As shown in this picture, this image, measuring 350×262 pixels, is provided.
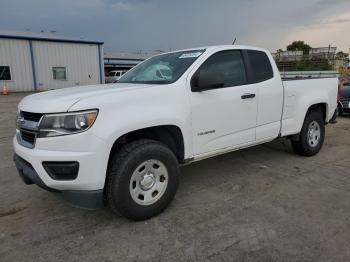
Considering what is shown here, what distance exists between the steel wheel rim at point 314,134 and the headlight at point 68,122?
401 centimetres

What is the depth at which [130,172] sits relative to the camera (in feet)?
9.91

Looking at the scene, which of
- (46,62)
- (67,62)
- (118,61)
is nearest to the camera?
(46,62)

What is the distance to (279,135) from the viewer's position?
4.82m

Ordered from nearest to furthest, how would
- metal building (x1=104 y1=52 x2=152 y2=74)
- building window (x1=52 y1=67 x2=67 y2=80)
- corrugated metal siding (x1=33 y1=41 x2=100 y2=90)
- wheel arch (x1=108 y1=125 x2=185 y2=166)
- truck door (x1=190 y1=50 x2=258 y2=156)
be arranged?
wheel arch (x1=108 y1=125 x2=185 y2=166), truck door (x1=190 y1=50 x2=258 y2=156), corrugated metal siding (x1=33 y1=41 x2=100 y2=90), building window (x1=52 y1=67 x2=67 y2=80), metal building (x1=104 y1=52 x2=152 y2=74)

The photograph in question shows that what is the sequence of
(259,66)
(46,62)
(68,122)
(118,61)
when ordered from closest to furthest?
(68,122) < (259,66) < (46,62) < (118,61)

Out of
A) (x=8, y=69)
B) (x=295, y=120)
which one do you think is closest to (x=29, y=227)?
(x=295, y=120)

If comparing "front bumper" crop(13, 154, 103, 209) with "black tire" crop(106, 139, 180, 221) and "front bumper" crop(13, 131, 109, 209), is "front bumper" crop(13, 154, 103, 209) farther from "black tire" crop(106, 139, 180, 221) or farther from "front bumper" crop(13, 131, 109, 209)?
"black tire" crop(106, 139, 180, 221)

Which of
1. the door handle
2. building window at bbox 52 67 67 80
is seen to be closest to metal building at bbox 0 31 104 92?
building window at bbox 52 67 67 80

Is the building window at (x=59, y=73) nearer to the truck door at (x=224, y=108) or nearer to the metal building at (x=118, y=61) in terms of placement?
the metal building at (x=118, y=61)

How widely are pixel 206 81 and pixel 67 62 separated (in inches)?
1066

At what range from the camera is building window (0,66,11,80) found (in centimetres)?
2483

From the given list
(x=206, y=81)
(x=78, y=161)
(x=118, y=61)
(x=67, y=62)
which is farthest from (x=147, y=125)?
(x=118, y=61)

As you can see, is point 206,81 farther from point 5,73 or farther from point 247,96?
point 5,73

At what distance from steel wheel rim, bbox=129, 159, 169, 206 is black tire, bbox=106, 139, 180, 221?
4 cm
